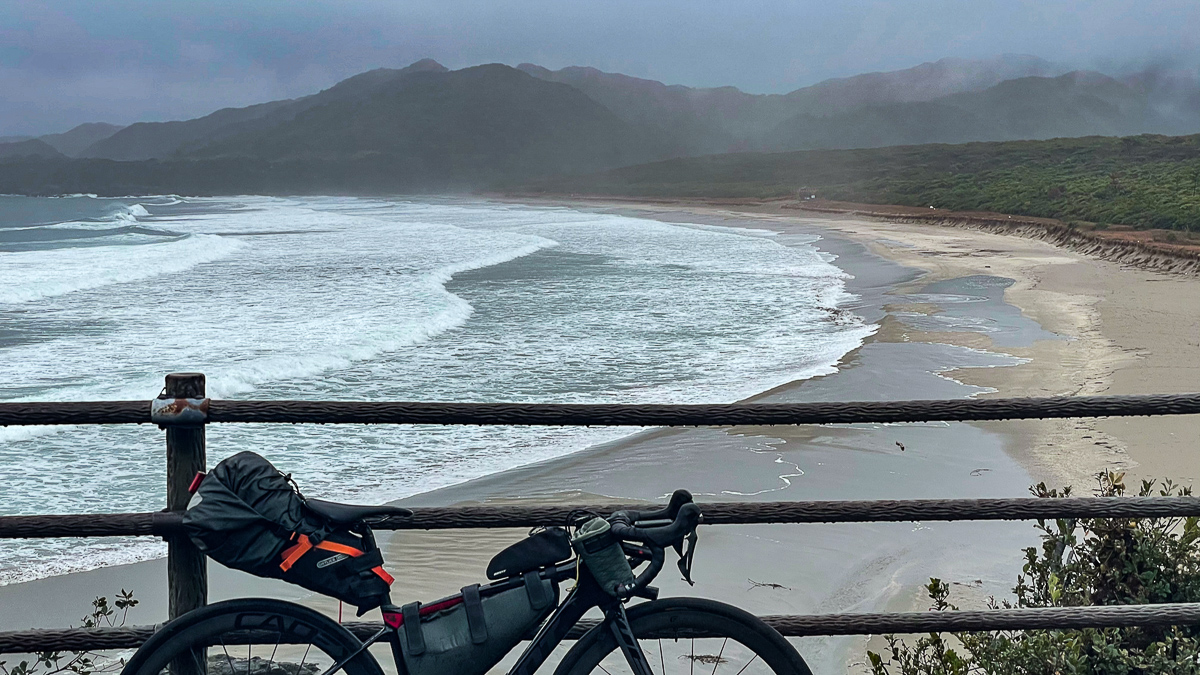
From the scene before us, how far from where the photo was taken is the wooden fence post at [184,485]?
268 cm

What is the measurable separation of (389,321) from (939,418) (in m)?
14.7

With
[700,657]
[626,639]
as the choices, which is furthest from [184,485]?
[700,657]

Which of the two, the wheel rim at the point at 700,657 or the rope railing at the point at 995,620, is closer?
the rope railing at the point at 995,620

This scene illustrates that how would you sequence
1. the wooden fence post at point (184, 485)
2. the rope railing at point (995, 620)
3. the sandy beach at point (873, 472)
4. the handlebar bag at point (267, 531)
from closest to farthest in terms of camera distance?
the handlebar bag at point (267, 531) → the wooden fence post at point (184, 485) → the rope railing at point (995, 620) → the sandy beach at point (873, 472)

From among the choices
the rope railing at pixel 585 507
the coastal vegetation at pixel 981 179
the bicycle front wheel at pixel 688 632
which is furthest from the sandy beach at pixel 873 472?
the coastal vegetation at pixel 981 179

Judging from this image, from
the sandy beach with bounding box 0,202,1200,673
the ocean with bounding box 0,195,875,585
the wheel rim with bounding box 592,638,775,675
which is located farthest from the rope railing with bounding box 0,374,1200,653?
the ocean with bounding box 0,195,875,585

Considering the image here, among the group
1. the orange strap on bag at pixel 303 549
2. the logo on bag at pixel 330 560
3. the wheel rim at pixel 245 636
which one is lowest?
the wheel rim at pixel 245 636

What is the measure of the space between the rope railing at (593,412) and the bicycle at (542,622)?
0.56 m

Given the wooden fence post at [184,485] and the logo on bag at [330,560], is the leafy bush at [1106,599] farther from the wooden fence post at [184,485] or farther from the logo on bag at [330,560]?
the wooden fence post at [184,485]

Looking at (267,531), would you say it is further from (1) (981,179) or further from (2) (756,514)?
(1) (981,179)

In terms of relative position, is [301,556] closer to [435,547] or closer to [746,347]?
[435,547]

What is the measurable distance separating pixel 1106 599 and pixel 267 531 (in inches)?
111

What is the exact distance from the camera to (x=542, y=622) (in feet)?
7.55

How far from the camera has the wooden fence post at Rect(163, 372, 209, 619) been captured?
2.68 metres
